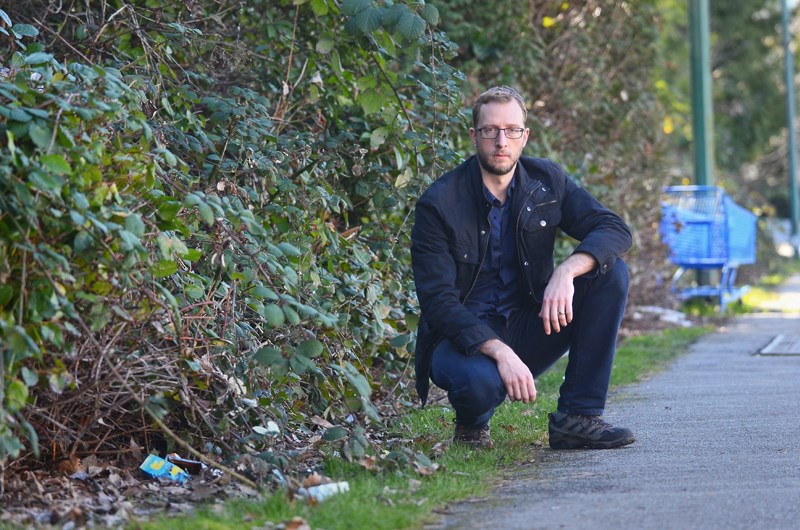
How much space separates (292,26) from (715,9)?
29.2 metres

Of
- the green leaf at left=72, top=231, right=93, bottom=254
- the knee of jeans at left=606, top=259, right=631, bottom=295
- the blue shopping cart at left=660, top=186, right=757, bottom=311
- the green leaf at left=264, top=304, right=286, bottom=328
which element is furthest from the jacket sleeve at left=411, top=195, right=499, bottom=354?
the blue shopping cart at left=660, top=186, right=757, bottom=311

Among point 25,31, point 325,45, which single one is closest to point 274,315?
point 25,31

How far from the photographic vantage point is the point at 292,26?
282 inches

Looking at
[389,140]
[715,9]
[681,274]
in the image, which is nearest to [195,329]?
[389,140]

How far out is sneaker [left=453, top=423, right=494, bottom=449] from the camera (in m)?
5.24

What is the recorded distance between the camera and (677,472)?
4.71 meters

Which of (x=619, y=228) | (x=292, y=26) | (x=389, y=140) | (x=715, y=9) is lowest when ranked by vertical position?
(x=619, y=228)

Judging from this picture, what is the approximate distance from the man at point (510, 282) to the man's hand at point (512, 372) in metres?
0.01

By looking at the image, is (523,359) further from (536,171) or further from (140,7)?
(140,7)

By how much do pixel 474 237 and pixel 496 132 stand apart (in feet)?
1.52

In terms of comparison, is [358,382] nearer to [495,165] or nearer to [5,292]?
[495,165]

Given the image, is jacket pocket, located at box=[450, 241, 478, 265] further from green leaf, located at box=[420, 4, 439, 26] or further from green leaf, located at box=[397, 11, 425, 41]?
green leaf, located at box=[420, 4, 439, 26]

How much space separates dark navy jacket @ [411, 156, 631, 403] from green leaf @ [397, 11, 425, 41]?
2.06 ft

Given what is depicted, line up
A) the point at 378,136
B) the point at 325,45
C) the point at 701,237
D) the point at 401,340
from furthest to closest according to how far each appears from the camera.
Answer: the point at 701,237 < the point at 378,136 < the point at 325,45 < the point at 401,340
